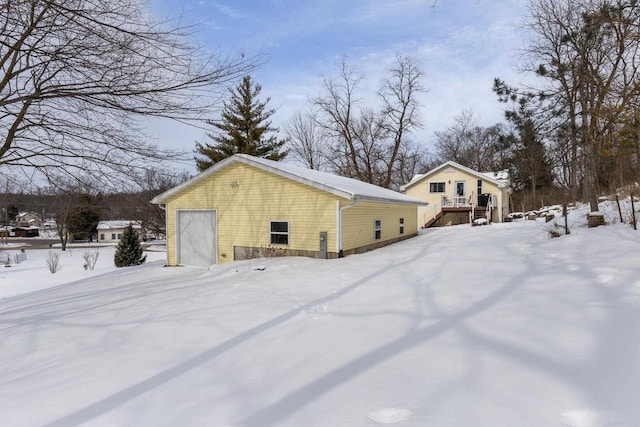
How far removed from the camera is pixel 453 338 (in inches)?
149

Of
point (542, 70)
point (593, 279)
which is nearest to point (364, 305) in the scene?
point (593, 279)

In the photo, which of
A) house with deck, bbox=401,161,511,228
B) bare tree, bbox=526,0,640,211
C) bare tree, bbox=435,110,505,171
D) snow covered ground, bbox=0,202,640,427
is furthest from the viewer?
bare tree, bbox=435,110,505,171

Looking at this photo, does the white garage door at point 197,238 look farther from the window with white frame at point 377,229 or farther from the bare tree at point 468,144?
the bare tree at point 468,144

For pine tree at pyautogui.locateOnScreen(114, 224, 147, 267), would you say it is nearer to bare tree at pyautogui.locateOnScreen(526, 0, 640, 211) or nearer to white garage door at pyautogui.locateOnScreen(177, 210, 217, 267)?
white garage door at pyautogui.locateOnScreen(177, 210, 217, 267)

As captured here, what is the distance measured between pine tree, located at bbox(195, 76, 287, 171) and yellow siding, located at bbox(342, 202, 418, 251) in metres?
17.5

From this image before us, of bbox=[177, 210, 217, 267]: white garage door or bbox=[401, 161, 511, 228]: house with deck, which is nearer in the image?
bbox=[177, 210, 217, 267]: white garage door

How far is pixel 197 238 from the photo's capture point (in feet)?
41.5

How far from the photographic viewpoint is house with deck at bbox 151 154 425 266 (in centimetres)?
1062

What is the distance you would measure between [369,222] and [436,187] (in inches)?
644

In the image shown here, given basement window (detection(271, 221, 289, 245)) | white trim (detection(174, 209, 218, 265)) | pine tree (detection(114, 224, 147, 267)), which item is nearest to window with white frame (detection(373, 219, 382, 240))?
basement window (detection(271, 221, 289, 245))

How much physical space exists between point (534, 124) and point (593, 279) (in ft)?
28.7

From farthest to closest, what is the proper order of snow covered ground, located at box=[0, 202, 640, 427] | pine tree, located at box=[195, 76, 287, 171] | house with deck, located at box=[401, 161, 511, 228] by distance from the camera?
1. pine tree, located at box=[195, 76, 287, 171]
2. house with deck, located at box=[401, 161, 511, 228]
3. snow covered ground, located at box=[0, 202, 640, 427]

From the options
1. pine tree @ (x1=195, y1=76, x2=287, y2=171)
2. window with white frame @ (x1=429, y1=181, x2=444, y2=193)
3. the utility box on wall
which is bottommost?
the utility box on wall

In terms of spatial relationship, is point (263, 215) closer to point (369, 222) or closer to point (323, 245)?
point (323, 245)
